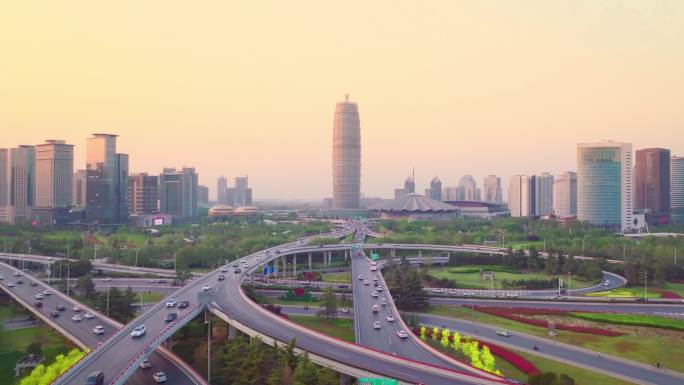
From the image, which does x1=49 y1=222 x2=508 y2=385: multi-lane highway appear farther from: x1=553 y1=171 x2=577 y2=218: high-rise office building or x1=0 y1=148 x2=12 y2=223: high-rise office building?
x1=553 y1=171 x2=577 y2=218: high-rise office building

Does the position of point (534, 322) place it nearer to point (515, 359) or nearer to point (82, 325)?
point (515, 359)

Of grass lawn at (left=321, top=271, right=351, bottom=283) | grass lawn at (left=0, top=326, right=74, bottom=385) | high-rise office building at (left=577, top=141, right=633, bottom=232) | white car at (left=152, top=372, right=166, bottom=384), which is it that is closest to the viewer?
white car at (left=152, top=372, right=166, bottom=384)

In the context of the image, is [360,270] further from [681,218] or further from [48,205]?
[681,218]

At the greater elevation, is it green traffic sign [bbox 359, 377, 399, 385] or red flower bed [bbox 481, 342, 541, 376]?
green traffic sign [bbox 359, 377, 399, 385]

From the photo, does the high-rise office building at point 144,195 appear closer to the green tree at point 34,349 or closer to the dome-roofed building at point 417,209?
the dome-roofed building at point 417,209

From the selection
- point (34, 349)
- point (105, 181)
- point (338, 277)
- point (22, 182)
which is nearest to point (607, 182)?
point (338, 277)

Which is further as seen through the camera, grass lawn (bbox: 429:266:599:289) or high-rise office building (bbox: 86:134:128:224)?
high-rise office building (bbox: 86:134:128:224)

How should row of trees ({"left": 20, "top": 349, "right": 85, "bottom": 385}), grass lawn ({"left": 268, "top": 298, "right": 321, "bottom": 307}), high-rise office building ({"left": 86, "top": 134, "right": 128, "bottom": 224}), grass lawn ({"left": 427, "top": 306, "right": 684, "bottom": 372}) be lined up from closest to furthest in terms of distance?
row of trees ({"left": 20, "top": 349, "right": 85, "bottom": 385})
grass lawn ({"left": 427, "top": 306, "right": 684, "bottom": 372})
grass lawn ({"left": 268, "top": 298, "right": 321, "bottom": 307})
high-rise office building ({"left": 86, "top": 134, "right": 128, "bottom": 224})

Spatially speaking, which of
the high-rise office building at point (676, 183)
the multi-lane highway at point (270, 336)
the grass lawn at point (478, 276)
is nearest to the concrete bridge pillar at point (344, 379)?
the multi-lane highway at point (270, 336)

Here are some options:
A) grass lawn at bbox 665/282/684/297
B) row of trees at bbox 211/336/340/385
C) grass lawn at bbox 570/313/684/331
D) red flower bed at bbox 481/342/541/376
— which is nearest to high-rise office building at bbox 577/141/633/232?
grass lawn at bbox 665/282/684/297
